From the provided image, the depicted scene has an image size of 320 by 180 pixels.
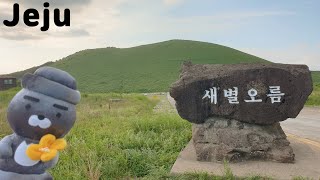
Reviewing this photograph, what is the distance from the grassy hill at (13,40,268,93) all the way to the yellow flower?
51.4 meters

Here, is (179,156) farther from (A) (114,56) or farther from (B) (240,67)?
(A) (114,56)

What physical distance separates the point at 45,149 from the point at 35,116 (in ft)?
1.17

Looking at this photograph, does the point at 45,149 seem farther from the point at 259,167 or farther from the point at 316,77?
the point at 316,77

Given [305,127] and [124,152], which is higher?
[124,152]

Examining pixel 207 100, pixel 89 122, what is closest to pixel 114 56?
pixel 89 122

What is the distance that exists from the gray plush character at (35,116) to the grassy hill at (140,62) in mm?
51334

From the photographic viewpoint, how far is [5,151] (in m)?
4.70

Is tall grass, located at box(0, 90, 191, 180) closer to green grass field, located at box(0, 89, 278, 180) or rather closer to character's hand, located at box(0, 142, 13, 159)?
green grass field, located at box(0, 89, 278, 180)

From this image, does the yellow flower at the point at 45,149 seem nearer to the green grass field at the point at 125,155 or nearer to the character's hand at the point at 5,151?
the character's hand at the point at 5,151

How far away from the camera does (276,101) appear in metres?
8.52

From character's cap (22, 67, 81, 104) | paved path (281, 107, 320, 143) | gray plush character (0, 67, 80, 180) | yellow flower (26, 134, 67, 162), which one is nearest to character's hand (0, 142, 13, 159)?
gray plush character (0, 67, 80, 180)

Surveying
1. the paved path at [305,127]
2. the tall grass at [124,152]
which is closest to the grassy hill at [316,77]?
the paved path at [305,127]

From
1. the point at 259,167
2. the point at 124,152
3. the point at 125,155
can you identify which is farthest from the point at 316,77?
the point at 125,155

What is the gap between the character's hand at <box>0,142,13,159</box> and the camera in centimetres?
470
